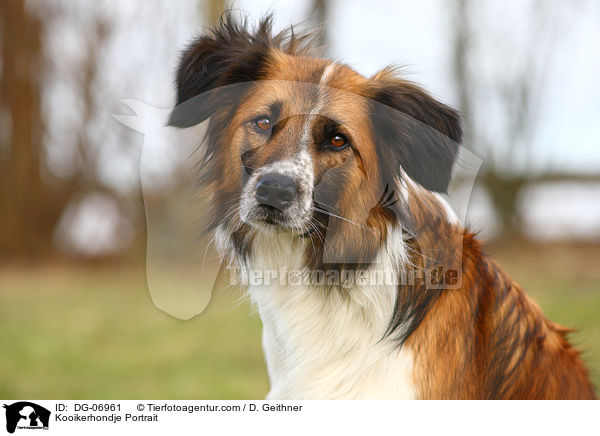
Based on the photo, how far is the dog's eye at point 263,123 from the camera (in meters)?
2.23

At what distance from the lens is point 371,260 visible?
2277 mm

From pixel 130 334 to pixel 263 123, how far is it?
3.89m

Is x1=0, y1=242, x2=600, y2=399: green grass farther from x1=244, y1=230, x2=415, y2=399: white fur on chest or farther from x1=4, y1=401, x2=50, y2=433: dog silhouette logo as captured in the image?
x1=244, y1=230, x2=415, y2=399: white fur on chest

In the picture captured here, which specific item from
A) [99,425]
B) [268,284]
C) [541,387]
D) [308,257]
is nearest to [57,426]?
[99,425]

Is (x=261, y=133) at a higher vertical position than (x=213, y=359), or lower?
higher

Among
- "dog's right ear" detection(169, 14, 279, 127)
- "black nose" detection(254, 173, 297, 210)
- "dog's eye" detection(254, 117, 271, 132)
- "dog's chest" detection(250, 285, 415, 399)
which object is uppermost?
"dog's right ear" detection(169, 14, 279, 127)

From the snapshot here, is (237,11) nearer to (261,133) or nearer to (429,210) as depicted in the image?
(261,133)

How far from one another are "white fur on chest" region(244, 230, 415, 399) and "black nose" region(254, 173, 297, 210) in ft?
0.95

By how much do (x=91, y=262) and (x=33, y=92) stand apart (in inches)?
61.0

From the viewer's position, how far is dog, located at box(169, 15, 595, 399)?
2.18 metres

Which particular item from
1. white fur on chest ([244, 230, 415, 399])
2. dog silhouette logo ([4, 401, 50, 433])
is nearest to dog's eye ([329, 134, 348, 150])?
white fur on chest ([244, 230, 415, 399])

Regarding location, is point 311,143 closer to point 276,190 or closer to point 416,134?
point 276,190

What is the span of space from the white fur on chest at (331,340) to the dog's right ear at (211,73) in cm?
61

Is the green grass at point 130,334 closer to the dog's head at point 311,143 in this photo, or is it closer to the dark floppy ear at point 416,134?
the dog's head at point 311,143
